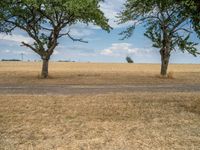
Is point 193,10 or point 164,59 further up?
point 193,10

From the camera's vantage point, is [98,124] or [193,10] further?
[193,10]

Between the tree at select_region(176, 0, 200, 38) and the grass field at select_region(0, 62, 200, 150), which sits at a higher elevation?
the tree at select_region(176, 0, 200, 38)

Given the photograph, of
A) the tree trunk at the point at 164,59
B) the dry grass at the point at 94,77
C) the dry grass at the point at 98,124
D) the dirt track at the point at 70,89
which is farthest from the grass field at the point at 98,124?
the tree trunk at the point at 164,59

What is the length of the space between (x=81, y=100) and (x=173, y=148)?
8.11 metres

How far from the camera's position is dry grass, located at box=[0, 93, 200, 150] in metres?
9.17

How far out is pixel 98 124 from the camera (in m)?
11.2

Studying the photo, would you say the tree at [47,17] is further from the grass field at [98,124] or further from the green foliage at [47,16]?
the grass field at [98,124]

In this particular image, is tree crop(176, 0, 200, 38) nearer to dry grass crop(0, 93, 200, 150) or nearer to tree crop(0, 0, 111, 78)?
dry grass crop(0, 93, 200, 150)

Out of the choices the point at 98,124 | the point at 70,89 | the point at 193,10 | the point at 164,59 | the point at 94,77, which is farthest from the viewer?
the point at 164,59

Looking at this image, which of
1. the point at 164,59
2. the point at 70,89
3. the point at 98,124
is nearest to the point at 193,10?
the point at 98,124

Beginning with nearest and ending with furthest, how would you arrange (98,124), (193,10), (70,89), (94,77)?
1. (98,124)
2. (193,10)
3. (70,89)
4. (94,77)

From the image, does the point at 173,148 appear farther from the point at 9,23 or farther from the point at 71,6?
the point at 9,23

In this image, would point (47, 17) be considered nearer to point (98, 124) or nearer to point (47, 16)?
point (47, 16)

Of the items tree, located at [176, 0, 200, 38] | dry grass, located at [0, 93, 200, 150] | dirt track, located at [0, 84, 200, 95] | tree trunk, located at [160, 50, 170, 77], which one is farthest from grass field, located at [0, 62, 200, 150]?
tree trunk, located at [160, 50, 170, 77]
